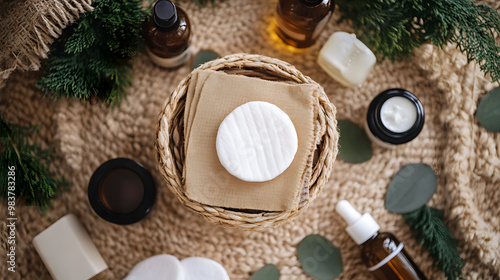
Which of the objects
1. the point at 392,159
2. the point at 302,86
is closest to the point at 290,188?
the point at 302,86

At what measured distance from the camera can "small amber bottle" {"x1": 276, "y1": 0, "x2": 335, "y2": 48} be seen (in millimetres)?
660

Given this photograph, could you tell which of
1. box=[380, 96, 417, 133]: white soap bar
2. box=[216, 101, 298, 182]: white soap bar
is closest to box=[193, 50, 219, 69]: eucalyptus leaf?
box=[216, 101, 298, 182]: white soap bar

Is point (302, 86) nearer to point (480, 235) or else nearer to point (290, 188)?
point (290, 188)

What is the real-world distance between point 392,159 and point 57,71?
0.60 m

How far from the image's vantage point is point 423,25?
0.71m

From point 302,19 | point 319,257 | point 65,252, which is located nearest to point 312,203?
point 319,257

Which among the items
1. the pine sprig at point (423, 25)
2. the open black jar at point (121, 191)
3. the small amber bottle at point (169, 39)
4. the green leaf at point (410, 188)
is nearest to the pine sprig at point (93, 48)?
the small amber bottle at point (169, 39)

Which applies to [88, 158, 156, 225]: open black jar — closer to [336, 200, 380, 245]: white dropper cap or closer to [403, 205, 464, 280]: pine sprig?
[336, 200, 380, 245]: white dropper cap

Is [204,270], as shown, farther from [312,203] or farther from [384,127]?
[384,127]

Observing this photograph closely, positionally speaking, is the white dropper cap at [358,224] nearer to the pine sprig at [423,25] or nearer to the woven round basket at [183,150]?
the woven round basket at [183,150]

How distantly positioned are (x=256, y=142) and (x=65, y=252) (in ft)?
1.26

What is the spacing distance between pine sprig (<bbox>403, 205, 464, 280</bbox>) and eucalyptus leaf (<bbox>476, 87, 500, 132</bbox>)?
19cm

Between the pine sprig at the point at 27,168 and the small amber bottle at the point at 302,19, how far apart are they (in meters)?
0.48

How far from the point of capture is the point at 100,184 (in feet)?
2.26
